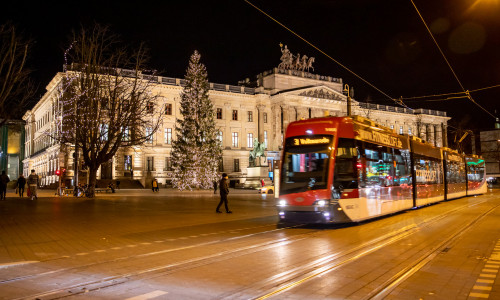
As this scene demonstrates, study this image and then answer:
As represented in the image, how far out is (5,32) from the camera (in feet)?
65.4

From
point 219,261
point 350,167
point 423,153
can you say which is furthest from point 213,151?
point 219,261

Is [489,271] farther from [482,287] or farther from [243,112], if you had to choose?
[243,112]

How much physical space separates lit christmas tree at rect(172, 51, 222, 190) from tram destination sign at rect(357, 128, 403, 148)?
101 feet

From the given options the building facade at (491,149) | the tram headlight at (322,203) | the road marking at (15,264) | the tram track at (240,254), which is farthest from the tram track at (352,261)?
the building facade at (491,149)

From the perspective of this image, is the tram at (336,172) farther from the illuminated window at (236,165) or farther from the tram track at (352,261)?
the illuminated window at (236,165)

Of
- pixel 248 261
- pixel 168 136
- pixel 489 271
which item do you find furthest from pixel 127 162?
pixel 489 271

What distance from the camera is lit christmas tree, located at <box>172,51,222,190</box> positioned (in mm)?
47344

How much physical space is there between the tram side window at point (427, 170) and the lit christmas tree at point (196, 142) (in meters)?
27.3

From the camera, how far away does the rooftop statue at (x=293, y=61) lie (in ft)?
246

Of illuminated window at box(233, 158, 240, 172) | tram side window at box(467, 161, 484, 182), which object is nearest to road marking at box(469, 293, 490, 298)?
tram side window at box(467, 161, 484, 182)

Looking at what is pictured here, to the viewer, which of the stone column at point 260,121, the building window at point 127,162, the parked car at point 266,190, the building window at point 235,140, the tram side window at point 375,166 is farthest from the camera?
the stone column at point 260,121

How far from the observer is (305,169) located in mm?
13805

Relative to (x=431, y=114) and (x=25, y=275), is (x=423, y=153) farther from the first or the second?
(x=431, y=114)

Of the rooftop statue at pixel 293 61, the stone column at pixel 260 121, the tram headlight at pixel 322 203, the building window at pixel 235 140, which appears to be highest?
the rooftop statue at pixel 293 61
